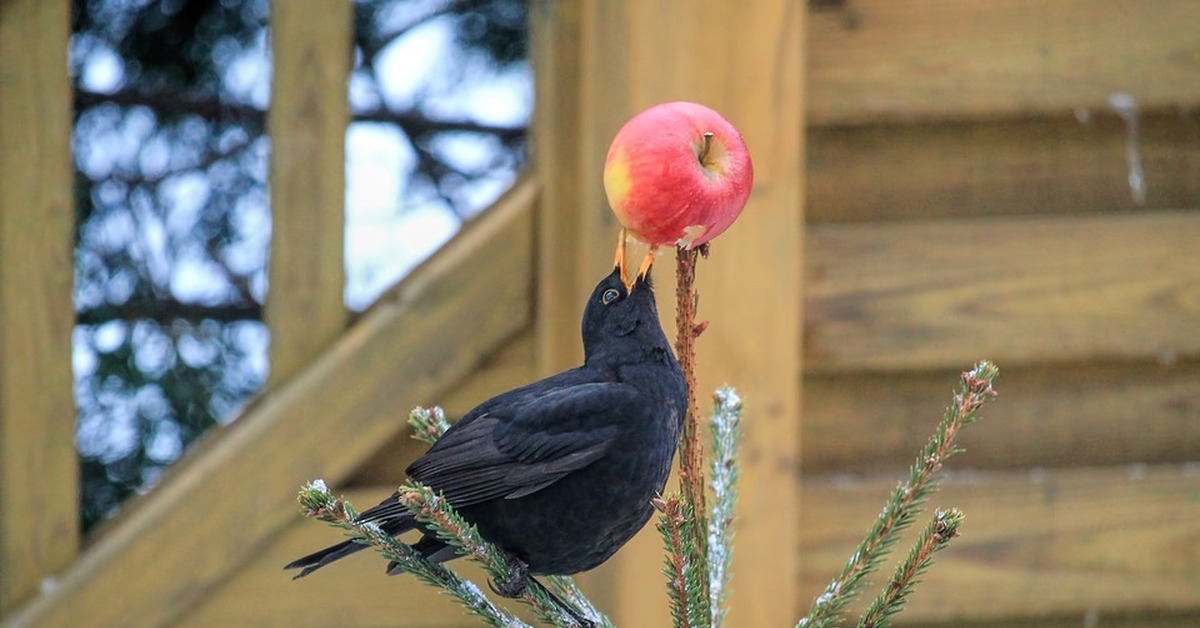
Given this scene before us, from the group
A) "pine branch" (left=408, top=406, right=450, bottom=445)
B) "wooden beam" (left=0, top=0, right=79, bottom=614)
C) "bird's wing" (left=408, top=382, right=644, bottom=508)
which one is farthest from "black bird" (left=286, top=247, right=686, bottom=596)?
"wooden beam" (left=0, top=0, right=79, bottom=614)

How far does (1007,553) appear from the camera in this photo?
1.94m

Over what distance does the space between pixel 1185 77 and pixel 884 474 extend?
0.74 metres

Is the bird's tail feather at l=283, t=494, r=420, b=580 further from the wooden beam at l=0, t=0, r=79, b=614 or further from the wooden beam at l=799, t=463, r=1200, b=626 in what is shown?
the wooden beam at l=0, t=0, r=79, b=614

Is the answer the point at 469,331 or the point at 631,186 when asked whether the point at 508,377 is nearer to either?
the point at 469,331

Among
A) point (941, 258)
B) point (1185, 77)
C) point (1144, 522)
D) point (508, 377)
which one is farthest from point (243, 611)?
point (1185, 77)

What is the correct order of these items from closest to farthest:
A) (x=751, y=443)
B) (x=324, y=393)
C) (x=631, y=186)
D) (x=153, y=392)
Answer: (x=631, y=186)
(x=751, y=443)
(x=324, y=393)
(x=153, y=392)

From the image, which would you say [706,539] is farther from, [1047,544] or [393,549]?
[1047,544]

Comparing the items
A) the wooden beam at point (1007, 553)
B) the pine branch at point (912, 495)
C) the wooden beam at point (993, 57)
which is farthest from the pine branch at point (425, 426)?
the wooden beam at point (993, 57)

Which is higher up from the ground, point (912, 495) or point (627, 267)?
point (627, 267)

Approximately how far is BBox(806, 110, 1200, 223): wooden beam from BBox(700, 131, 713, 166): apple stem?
126 cm

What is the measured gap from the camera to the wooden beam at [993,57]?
189 cm

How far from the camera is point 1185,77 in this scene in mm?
1930

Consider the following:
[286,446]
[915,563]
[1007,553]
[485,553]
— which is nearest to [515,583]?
[485,553]

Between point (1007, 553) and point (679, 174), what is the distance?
57.2 inches
